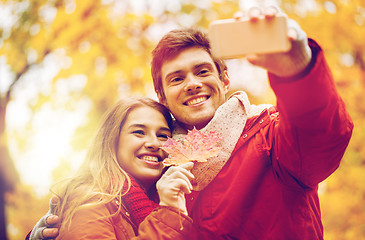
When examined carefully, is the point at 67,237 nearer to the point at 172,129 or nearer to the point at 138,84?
the point at 172,129

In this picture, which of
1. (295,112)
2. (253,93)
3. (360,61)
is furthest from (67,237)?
(253,93)

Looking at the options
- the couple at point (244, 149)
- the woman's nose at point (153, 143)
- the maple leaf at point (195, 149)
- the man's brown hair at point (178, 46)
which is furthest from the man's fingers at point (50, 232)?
the man's brown hair at point (178, 46)

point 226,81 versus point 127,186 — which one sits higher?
point 226,81

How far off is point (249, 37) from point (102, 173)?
1.29 metres

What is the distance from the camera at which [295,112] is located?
1.17 m

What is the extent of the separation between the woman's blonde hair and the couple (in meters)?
0.02

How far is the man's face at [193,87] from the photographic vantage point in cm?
192

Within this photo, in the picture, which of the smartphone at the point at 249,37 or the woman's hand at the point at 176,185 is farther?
the woman's hand at the point at 176,185

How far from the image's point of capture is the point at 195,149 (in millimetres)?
1626

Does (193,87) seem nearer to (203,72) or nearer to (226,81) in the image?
(203,72)

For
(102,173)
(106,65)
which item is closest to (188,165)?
(102,173)

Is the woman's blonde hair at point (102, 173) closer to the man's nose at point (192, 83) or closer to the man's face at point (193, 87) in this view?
the man's face at point (193, 87)

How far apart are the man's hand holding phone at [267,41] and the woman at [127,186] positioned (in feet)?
2.00

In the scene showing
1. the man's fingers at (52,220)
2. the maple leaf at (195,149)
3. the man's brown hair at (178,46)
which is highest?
the man's brown hair at (178,46)
